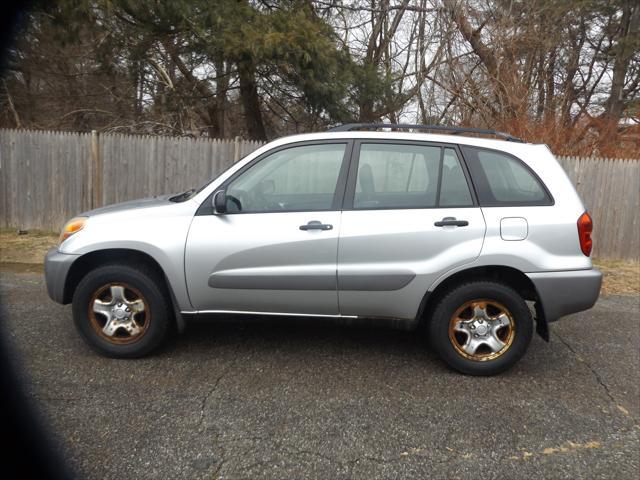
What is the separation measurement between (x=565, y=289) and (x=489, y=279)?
20.1 inches

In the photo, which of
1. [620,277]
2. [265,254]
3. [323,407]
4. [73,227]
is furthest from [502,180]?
[620,277]

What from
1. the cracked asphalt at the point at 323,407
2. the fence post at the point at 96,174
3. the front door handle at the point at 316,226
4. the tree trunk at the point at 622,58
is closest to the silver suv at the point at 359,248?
the front door handle at the point at 316,226

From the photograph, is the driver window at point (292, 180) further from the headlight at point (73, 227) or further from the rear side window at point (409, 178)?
the headlight at point (73, 227)

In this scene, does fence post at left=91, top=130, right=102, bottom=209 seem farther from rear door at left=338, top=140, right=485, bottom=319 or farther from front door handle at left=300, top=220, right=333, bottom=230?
rear door at left=338, top=140, right=485, bottom=319

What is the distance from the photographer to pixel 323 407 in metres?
2.98


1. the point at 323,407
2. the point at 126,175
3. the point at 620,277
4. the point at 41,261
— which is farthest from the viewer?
the point at 126,175

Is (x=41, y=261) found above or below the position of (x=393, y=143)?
below

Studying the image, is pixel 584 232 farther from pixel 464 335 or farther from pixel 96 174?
pixel 96 174

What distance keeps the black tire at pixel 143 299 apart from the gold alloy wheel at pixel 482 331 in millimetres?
2147

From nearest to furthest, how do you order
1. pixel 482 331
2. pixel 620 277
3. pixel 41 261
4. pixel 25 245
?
pixel 482 331, pixel 41 261, pixel 620 277, pixel 25 245

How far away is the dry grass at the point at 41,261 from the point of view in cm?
647

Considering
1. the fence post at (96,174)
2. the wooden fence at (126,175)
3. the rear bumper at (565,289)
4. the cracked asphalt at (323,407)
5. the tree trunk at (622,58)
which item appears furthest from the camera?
the tree trunk at (622,58)

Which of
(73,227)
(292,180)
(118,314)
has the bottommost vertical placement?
(118,314)

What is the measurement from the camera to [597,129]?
1162 centimetres
